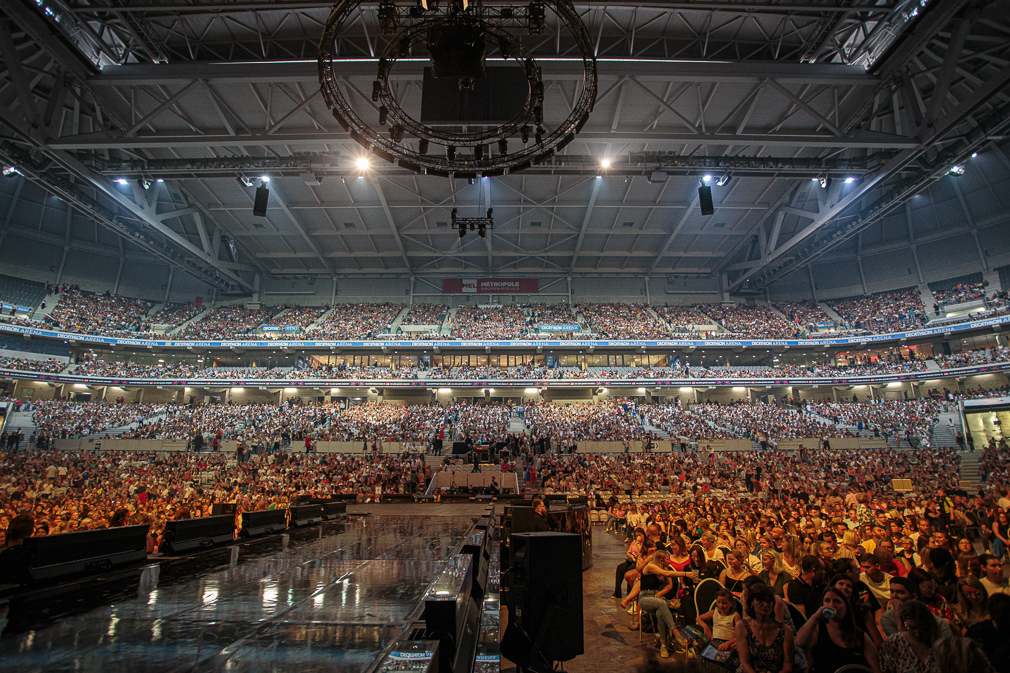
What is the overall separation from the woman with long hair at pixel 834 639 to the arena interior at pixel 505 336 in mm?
22

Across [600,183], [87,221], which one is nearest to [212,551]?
[600,183]

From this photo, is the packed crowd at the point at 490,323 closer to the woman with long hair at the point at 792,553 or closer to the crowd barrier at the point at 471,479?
the crowd barrier at the point at 471,479

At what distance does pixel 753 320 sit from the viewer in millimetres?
39125

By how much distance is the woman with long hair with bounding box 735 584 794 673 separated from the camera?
330 centimetres

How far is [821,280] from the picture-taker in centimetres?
4103

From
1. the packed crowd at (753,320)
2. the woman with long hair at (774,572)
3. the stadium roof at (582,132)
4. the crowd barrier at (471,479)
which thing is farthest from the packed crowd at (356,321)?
the woman with long hair at (774,572)

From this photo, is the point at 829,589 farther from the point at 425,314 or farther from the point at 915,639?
the point at 425,314

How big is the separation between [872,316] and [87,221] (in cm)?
6533

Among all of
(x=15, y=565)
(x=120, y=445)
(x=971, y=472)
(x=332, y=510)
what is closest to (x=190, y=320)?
(x=120, y=445)

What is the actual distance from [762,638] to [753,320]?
135 feet

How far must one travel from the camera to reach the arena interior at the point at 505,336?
4020 millimetres

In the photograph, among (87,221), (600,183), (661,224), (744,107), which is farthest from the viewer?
(87,221)

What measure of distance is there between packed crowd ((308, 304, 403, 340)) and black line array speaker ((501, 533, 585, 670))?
3618 cm

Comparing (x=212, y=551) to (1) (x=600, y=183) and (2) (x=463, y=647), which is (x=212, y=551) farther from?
(1) (x=600, y=183)
